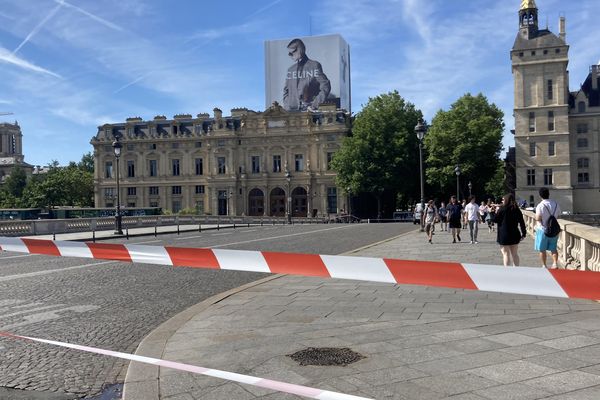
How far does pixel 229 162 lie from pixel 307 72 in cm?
2607

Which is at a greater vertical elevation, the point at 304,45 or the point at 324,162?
the point at 304,45

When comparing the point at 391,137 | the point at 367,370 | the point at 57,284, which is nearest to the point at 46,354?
the point at 367,370

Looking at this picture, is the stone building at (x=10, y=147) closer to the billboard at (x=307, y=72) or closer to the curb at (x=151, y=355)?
the billboard at (x=307, y=72)

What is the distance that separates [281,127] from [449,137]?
2934 centimetres

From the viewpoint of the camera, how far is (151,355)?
19.4 feet

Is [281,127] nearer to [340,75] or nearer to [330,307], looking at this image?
[340,75]

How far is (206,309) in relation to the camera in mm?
8523

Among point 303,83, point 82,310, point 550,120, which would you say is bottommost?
point 82,310

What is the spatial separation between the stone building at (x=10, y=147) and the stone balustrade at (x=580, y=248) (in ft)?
556

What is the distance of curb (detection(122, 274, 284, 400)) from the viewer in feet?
15.5

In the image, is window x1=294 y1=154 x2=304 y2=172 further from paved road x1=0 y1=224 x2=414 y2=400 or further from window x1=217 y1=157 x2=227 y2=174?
paved road x1=0 y1=224 x2=414 y2=400

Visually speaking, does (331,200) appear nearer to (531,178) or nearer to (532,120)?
(531,178)

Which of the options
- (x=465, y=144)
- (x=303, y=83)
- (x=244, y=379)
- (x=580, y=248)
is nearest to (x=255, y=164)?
(x=303, y=83)

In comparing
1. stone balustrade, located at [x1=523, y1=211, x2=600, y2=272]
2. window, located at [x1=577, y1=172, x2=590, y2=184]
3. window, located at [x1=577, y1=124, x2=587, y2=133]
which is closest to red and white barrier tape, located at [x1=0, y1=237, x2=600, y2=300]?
stone balustrade, located at [x1=523, y1=211, x2=600, y2=272]
